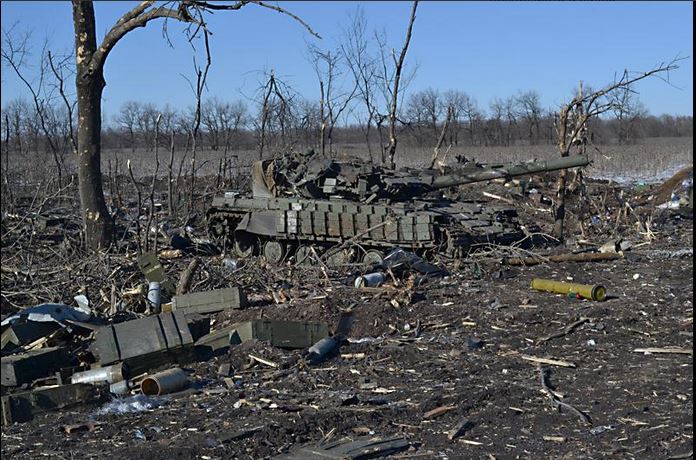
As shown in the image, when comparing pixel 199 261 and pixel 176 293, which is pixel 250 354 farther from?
pixel 199 261

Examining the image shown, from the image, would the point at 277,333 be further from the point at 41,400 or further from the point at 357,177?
the point at 357,177

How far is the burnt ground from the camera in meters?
6.85

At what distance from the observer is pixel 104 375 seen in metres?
9.02

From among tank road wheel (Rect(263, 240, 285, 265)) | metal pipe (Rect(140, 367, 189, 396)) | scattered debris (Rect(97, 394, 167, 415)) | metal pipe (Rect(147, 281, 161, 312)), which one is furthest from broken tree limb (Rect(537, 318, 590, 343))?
tank road wheel (Rect(263, 240, 285, 265))

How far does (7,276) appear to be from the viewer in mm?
12828

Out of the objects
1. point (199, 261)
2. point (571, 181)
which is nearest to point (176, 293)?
point (199, 261)

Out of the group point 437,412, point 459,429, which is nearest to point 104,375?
point 437,412

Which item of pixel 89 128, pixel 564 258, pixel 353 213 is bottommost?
pixel 564 258

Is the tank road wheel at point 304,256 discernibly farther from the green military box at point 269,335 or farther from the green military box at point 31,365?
the green military box at point 31,365

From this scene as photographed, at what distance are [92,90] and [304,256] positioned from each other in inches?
189

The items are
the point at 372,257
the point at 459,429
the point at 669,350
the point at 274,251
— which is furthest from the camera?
the point at 274,251

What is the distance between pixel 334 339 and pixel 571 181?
17113 millimetres

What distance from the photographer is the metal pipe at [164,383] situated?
8.34 m

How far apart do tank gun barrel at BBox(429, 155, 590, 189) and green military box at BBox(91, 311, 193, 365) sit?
8.70m
